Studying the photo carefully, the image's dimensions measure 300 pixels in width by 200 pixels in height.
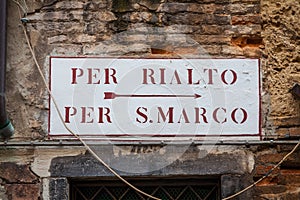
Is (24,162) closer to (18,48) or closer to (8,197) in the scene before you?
(8,197)

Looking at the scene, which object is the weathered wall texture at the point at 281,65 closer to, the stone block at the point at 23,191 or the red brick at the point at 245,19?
the red brick at the point at 245,19

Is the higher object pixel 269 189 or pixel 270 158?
pixel 270 158

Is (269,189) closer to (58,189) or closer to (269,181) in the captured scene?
(269,181)

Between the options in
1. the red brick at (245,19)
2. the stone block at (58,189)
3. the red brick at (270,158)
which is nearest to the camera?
the stone block at (58,189)

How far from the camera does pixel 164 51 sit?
17.0 ft

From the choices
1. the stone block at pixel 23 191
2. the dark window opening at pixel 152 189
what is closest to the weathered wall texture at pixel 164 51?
the stone block at pixel 23 191

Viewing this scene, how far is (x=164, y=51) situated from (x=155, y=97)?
35 centimetres

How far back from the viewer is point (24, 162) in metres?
4.99

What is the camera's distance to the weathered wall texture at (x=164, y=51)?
4.99 m

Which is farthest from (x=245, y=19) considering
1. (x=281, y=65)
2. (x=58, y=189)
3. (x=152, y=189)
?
(x=58, y=189)

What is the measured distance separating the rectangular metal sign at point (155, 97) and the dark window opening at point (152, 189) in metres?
0.34

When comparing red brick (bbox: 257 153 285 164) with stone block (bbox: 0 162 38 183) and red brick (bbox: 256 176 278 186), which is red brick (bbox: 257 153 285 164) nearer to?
red brick (bbox: 256 176 278 186)

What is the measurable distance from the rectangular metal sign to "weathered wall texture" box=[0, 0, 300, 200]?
0.08 metres

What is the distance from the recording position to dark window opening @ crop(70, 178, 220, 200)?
5105 millimetres
